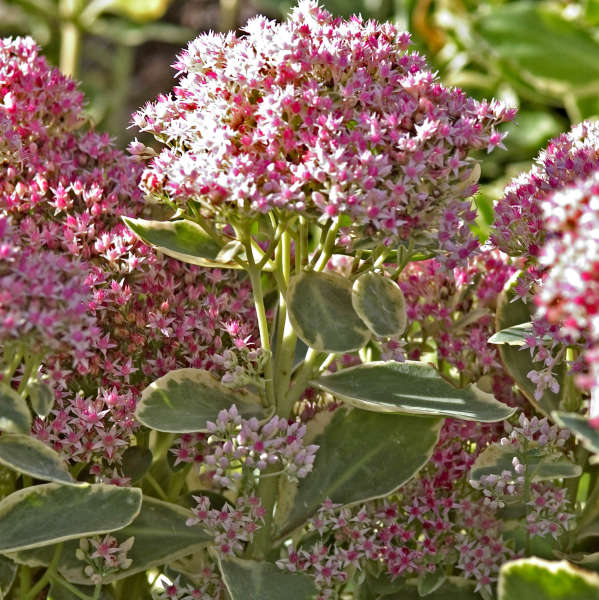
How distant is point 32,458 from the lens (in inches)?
33.9

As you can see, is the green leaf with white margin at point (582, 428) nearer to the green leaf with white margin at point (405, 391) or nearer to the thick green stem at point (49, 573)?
the green leaf with white margin at point (405, 391)

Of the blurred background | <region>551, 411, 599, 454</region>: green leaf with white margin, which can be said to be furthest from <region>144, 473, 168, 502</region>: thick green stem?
the blurred background

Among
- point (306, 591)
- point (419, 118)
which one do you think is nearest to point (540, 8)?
point (419, 118)

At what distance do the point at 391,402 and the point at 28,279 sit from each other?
0.35 m

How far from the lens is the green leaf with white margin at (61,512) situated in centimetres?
87

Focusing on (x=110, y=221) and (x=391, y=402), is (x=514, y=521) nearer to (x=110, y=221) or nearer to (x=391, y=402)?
(x=391, y=402)

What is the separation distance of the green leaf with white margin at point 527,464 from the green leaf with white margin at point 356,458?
52 mm

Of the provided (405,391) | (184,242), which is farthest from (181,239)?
(405,391)

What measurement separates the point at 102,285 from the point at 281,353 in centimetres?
19

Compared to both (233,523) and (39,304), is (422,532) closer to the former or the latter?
(233,523)

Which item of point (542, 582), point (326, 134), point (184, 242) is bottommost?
point (542, 582)

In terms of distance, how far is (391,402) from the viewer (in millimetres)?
937

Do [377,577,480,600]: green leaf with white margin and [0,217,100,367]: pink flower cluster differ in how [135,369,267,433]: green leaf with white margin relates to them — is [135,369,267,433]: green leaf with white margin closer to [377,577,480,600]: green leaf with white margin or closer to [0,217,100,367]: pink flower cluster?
[0,217,100,367]: pink flower cluster

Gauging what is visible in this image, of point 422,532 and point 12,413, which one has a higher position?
point 12,413
